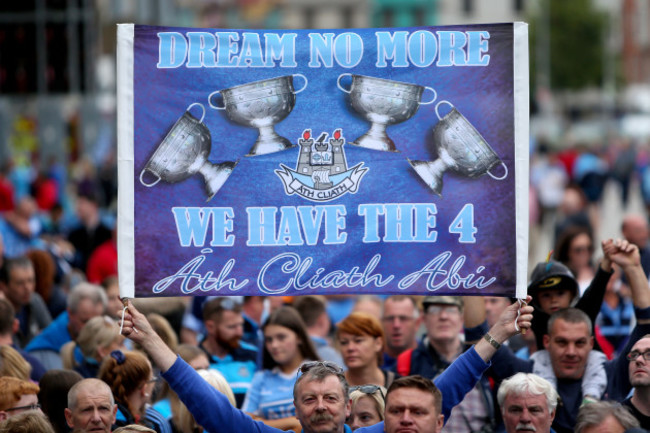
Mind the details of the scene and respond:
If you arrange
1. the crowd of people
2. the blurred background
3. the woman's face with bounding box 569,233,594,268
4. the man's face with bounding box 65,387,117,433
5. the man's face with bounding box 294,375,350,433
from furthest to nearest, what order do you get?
the blurred background → the woman's face with bounding box 569,233,594,268 → the man's face with bounding box 65,387,117,433 → the crowd of people → the man's face with bounding box 294,375,350,433

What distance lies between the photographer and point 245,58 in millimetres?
6266

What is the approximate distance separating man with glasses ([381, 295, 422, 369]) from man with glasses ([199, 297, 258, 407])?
0.91 m

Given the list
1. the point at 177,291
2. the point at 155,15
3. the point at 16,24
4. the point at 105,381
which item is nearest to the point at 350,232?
the point at 177,291

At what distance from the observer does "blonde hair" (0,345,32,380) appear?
6953 mm

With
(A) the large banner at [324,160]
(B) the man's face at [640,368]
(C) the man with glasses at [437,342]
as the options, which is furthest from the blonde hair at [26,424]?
(B) the man's face at [640,368]

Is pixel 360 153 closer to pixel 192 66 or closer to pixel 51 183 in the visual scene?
pixel 192 66

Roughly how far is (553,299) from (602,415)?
154cm

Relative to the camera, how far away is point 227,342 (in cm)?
842

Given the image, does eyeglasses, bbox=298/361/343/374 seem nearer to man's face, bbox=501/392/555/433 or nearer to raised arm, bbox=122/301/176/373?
raised arm, bbox=122/301/176/373

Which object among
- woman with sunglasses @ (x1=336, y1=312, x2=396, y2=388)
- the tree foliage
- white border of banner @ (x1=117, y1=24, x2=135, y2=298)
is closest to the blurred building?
woman with sunglasses @ (x1=336, y1=312, x2=396, y2=388)

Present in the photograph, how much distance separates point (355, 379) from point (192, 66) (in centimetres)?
238

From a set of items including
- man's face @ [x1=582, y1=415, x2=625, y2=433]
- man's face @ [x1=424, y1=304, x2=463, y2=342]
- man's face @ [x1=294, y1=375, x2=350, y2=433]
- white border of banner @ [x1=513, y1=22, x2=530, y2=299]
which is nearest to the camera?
man's face @ [x1=294, y1=375, x2=350, y2=433]

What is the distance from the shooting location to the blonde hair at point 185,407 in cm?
680

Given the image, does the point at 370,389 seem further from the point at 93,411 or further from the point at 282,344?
the point at 93,411
